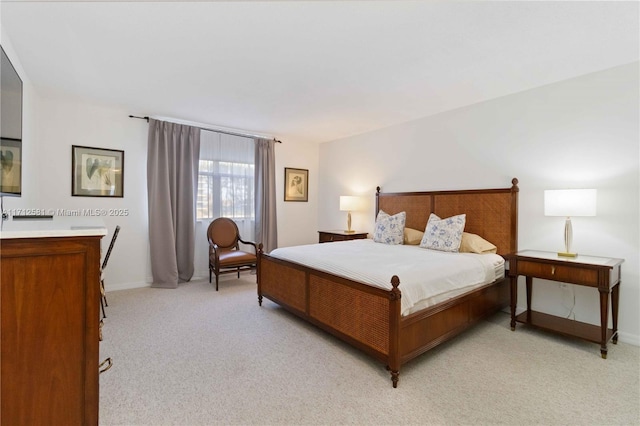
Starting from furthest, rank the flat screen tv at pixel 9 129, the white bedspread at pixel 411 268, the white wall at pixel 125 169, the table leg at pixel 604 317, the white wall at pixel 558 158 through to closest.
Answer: the white wall at pixel 125 169 → the white wall at pixel 558 158 → the table leg at pixel 604 317 → the white bedspread at pixel 411 268 → the flat screen tv at pixel 9 129

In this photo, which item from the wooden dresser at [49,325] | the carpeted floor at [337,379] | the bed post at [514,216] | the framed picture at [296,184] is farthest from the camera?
the framed picture at [296,184]

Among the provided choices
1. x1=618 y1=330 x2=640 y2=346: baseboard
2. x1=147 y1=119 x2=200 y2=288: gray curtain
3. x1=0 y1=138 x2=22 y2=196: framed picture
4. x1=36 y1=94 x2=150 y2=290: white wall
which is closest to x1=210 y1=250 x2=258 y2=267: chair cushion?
x1=147 y1=119 x2=200 y2=288: gray curtain

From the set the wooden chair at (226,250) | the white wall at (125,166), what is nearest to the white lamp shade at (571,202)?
the wooden chair at (226,250)

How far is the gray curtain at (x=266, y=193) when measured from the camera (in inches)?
210

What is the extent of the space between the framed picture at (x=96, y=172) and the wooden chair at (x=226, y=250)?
139 cm

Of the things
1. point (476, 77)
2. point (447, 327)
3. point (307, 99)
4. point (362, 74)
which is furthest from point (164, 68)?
point (447, 327)

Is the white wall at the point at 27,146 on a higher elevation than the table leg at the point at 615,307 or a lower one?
higher

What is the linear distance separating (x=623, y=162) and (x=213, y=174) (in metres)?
4.99

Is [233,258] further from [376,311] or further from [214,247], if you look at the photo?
[376,311]

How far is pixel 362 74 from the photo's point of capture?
Answer: 115 inches

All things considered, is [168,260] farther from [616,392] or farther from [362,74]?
[616,392]

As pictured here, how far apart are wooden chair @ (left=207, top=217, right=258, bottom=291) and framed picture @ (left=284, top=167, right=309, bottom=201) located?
127 cm

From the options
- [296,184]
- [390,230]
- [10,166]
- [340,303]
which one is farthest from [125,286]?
[390,230]

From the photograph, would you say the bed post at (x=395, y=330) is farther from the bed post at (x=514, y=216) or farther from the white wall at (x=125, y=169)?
the white wall at (x=125, y=169)
